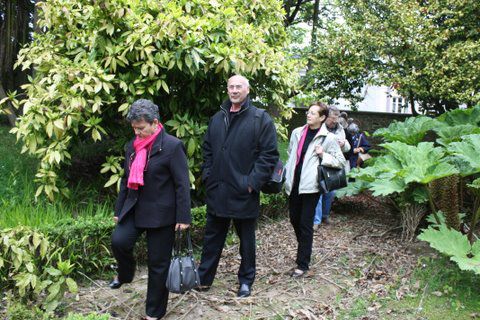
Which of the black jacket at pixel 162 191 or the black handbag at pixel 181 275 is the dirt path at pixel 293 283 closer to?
the black handbag at pixel 181 275

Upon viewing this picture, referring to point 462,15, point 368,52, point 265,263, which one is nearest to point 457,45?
point 462,15

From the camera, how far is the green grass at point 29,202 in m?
4.62

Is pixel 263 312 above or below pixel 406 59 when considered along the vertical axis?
below

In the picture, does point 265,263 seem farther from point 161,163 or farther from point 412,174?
point 161,163

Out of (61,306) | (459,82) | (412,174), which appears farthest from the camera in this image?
(459,82)

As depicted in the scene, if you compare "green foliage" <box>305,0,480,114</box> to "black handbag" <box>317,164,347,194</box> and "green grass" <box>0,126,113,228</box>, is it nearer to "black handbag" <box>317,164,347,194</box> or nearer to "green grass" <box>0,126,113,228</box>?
"black handbag" <box>317,164,347,194</box>

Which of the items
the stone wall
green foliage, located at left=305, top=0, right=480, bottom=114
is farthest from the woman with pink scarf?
the stone wall

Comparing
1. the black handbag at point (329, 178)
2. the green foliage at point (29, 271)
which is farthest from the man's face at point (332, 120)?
the green foliage at point (29, 271)

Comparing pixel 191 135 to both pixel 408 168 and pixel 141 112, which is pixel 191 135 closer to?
pixel 141 112

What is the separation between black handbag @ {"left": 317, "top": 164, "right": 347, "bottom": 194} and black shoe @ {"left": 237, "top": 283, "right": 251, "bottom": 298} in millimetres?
1211

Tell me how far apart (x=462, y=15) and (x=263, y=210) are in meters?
6.73

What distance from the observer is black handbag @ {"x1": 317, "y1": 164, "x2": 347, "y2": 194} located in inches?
190

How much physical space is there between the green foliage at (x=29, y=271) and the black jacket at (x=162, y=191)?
707 mm

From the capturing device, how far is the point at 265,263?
5605 millimetres
